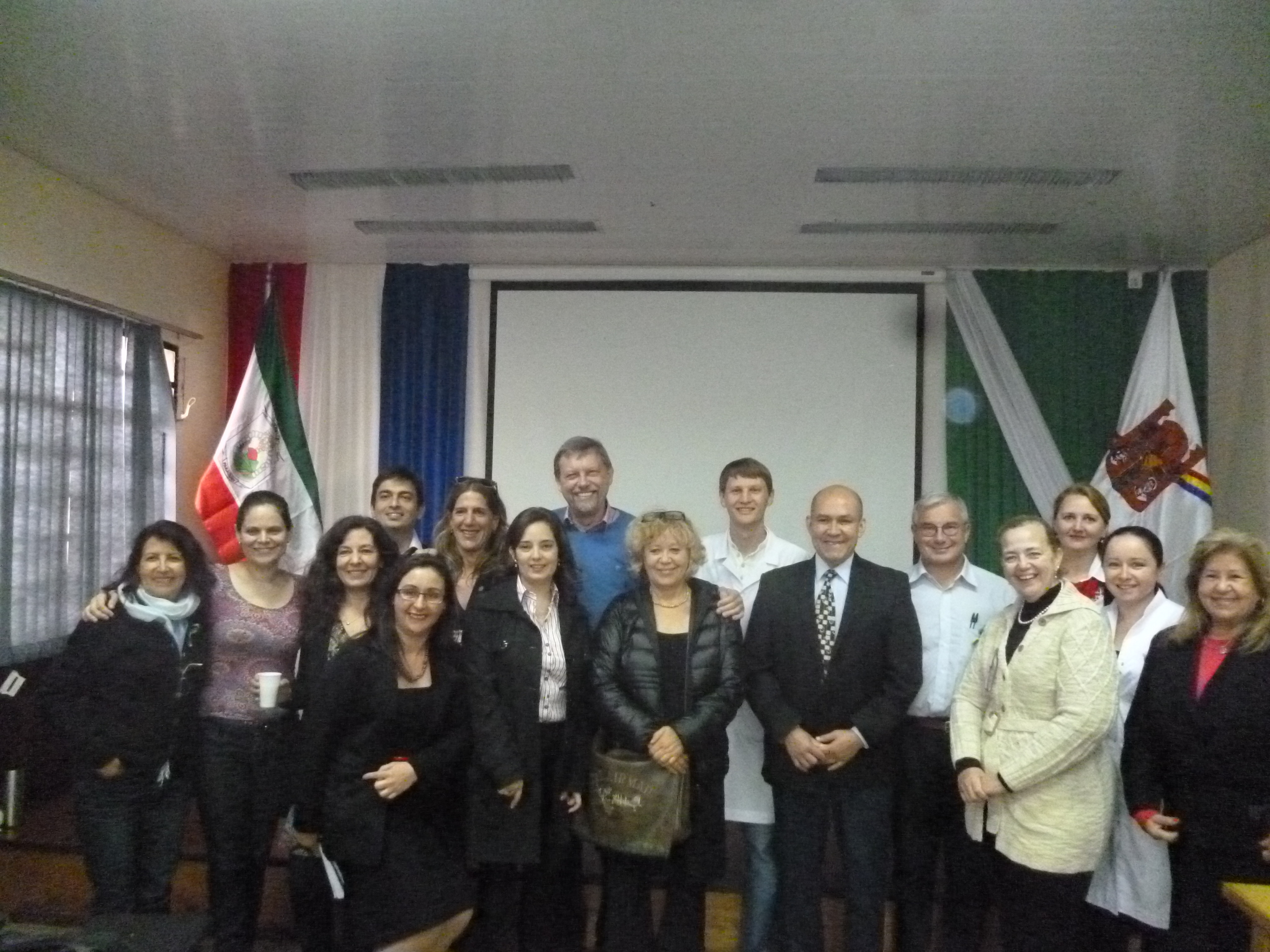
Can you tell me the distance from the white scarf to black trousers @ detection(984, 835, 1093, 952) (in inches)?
89.0

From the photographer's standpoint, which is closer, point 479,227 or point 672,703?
point 672,703

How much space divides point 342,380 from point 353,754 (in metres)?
3.24

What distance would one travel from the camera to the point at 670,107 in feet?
9.16

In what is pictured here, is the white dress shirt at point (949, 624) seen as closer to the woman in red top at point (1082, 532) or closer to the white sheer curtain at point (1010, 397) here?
the woman in red top at point (1082, 532)

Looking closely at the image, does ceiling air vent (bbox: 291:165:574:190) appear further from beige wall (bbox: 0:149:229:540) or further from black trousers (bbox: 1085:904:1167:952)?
black trousers (bbox: 1085:904:1167:952)

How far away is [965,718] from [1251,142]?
7.46 ft

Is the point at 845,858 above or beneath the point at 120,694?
beneath

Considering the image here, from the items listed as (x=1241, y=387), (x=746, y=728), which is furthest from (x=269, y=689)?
(x=1241, y=387)

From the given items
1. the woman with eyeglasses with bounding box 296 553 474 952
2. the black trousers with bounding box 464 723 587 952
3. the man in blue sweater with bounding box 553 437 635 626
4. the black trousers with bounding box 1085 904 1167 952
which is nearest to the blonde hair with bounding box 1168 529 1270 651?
the black trousers with bounding box 1085 904 1167 952

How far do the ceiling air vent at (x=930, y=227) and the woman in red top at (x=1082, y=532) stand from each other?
1.70m

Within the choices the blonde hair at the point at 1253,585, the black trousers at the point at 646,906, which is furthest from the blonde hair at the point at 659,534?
the blonde hair at the point at 1253,585

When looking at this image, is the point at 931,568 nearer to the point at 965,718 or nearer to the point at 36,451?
the point at 965,718

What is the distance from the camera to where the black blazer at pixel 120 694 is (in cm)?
232

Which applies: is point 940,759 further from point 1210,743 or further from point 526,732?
point 526,732
